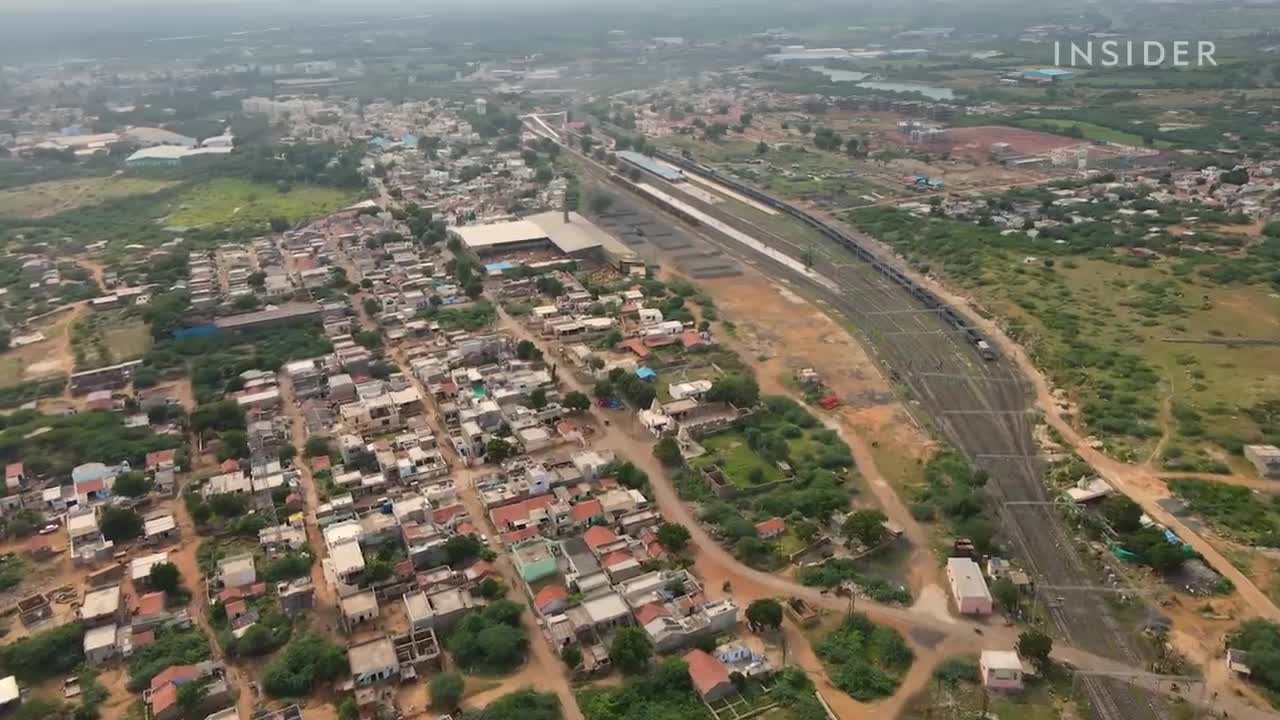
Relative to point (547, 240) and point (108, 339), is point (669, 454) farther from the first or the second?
point (108, 339)

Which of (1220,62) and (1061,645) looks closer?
(1061,645)

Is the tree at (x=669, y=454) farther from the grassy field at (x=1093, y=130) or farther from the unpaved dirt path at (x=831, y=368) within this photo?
the grassy field at (x=1093, y=130)

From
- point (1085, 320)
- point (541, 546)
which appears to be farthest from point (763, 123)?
point (541, 546)

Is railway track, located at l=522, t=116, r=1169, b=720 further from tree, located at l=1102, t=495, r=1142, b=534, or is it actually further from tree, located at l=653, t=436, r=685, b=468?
tree, located at l=653, t=436, r=685, b=468

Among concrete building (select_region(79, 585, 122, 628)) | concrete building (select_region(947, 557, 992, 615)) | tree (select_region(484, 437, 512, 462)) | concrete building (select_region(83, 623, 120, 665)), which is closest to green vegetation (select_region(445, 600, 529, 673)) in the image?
tree (select_region(484, 437, 512, 462))

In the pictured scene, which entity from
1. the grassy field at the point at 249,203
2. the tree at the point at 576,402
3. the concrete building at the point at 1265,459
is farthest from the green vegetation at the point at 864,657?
the grassy field at the point at 249,203

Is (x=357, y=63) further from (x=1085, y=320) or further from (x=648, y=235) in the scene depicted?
(x=1085, y=320)

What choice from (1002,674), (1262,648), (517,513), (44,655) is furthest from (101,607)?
(1262,648)

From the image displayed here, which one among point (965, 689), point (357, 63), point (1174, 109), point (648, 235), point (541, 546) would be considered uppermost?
point (357, 63)
